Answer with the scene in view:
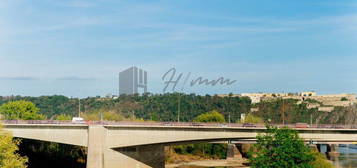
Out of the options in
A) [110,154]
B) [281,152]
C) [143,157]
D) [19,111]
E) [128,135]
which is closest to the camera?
[281,152]

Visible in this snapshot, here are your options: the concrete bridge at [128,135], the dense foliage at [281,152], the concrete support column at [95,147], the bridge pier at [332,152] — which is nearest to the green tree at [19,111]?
the concrete bridge at [128,135]

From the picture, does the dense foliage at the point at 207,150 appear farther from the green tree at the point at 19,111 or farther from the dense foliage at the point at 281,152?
the dense foliage at the point at 281,152

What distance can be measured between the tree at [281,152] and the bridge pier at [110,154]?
58.8ft

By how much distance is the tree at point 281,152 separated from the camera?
5206 cm

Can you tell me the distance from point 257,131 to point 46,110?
105 meters

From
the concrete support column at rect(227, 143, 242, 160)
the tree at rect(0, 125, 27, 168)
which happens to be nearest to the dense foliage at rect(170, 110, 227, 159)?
the concrete support column at rect(227, 143, 242, 160)

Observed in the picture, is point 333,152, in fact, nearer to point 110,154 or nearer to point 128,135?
point 128,135

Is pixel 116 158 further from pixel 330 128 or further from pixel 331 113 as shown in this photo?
pixel 331 113

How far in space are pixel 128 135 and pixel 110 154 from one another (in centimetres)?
327

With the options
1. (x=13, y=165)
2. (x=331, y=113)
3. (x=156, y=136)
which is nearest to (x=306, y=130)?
(x=156, y=136)

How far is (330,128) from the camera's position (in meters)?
66.8

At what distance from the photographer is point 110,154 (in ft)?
208

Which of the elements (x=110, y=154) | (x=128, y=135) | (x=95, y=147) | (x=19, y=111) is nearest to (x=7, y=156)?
(x=95, y=147)

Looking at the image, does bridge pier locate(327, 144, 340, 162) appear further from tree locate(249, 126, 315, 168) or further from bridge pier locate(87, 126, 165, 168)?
tree locate(249, 126, 315, 168)
